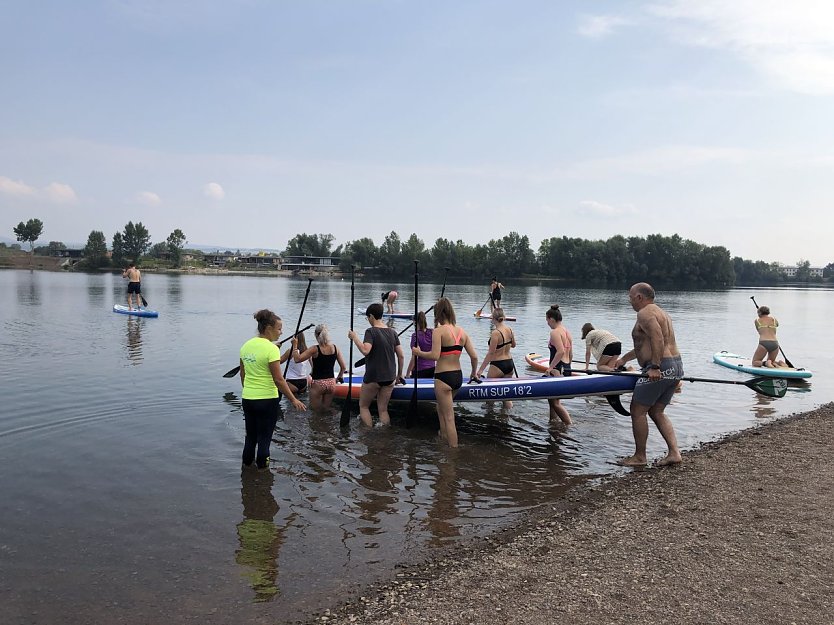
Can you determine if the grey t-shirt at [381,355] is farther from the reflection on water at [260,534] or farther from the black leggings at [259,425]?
the reflection on water at [260,534]

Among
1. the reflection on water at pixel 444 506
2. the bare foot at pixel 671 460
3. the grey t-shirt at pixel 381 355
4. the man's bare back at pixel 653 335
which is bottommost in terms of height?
the reflection on water at pixel 444 506

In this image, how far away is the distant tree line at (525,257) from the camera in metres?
126

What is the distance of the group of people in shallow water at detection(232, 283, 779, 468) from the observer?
6.50 metres

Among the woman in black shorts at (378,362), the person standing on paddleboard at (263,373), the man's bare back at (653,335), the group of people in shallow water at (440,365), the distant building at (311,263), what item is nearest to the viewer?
the person standing on paddleboard at (263,373)

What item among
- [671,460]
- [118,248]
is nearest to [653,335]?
[671,460]

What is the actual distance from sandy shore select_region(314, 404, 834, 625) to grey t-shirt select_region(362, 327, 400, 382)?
135 inches

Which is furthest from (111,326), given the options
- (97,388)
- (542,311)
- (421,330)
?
(542,311)

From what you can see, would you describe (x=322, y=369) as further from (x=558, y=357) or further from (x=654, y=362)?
(x=654, y=362)

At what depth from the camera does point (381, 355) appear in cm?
880

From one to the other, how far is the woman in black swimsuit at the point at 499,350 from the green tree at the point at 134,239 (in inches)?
5839

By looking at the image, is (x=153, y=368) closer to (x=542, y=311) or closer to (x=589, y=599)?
(x=589, y=599)

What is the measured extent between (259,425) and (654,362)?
4.61m

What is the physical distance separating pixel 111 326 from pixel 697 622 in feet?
72.2

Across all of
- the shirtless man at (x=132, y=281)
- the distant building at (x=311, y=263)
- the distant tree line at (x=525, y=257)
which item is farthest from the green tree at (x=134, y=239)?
the shirtless man at (x=132, y=281)
